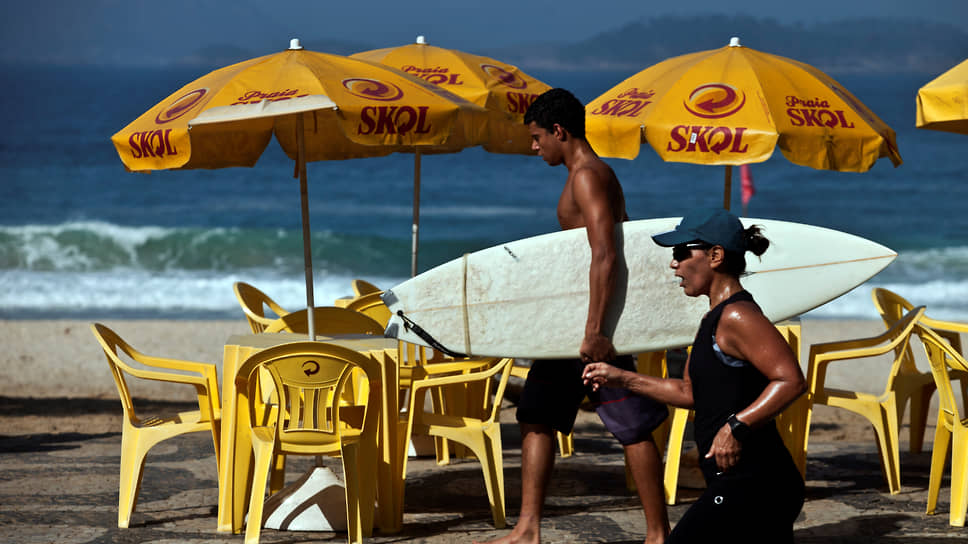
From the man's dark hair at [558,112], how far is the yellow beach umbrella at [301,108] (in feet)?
2.24

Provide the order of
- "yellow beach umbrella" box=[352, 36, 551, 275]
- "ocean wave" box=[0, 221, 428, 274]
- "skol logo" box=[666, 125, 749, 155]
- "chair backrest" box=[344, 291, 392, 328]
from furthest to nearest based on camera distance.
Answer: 1. "ocean wave" box=[0, 221, 428, 274]
2. "yellow beach umbrella" box=[352, 36, 551, 275]
3. "chair backrest" box=[344, 291, 392, 328]
4. "skol logo" box=[666, 125, 749, 155]

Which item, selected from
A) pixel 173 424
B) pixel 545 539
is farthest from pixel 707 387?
pixel 173 424

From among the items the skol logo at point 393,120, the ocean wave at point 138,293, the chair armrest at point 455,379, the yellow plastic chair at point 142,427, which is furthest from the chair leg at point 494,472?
the ocean wave at point 138,293

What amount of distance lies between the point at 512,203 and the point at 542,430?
95.0 feet

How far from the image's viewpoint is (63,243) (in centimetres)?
2386

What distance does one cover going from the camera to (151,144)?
487cm

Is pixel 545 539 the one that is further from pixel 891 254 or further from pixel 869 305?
pixel 869 305

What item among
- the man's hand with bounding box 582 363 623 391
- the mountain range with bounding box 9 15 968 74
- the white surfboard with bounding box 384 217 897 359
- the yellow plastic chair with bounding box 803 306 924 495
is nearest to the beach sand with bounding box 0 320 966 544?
the yellow plastic chair with bounding box 803 306 924 495

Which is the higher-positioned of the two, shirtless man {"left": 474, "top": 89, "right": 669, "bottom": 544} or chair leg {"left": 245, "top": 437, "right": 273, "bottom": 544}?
shirtless man {"left": 474, "top": 89, "right": 669, "bottom": 544}

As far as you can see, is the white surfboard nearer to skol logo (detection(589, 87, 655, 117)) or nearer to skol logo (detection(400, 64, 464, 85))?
skol logo (detection(589, 87, 655, 117))

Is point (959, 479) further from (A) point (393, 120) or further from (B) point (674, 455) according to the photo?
(A) point (393, 120)

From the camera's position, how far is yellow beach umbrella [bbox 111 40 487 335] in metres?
4.68

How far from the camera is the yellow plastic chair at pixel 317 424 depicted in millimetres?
4402

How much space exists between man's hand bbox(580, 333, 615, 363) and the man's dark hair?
0.80 m
